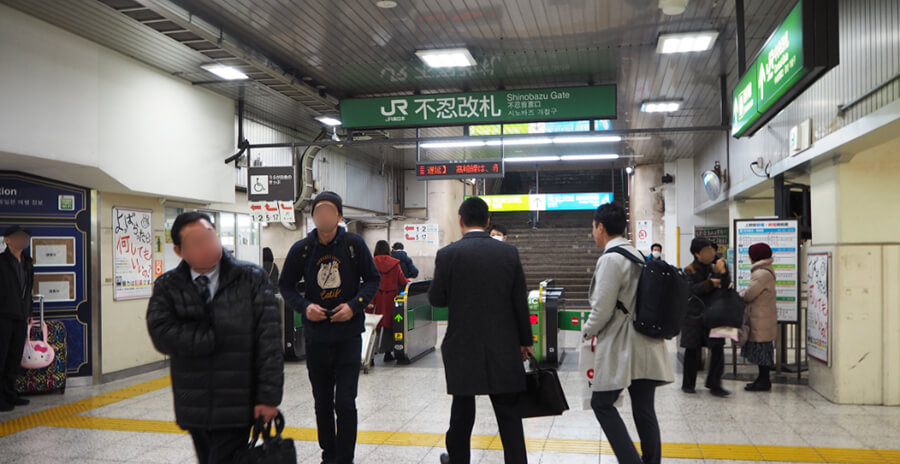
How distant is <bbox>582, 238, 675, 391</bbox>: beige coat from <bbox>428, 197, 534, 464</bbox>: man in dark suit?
1.32 feet

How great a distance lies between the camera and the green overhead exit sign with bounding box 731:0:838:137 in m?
3.84

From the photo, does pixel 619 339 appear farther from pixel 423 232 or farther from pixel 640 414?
pixel 423 232

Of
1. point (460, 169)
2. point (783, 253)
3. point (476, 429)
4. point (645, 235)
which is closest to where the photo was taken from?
point (476, 429)

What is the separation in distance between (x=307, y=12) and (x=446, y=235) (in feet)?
44.2

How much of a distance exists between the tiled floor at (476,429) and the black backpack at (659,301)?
149 cm

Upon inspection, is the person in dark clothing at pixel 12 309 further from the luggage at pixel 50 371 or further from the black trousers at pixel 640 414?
the black trousers at pixel 640 414

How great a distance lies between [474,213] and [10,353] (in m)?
Answer: 5.55

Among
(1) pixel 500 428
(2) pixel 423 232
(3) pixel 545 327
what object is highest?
(2) pixel 423 232

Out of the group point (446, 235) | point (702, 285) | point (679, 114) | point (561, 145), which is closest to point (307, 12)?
point (702, 285)

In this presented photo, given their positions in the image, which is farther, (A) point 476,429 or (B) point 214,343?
(A) point 476,429

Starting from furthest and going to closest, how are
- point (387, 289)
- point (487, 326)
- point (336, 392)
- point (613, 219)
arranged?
point (387, 289) → point (336, 392) → point (613, 219) → point (487, 326)

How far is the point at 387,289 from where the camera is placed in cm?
859

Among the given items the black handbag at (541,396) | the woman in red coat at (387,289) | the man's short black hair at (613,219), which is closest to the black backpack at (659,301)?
the man's short black hair at (613,219)

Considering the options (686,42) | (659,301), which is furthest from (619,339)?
(686,42)
